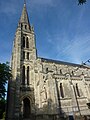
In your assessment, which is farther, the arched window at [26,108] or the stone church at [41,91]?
the arched window at [26,108]

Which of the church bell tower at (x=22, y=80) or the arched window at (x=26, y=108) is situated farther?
the arched window at (x=26, y=108)

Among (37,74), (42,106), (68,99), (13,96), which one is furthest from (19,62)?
(68,99)

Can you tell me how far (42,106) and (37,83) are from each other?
539cm

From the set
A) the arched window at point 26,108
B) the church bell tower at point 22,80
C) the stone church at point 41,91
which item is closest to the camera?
the stone church at point 41,91

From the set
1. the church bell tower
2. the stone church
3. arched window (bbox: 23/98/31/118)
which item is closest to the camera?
the stone church

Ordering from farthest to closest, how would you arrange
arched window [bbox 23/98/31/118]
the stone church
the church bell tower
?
arched window [bbox 23/98/31/118], the church bell tower, the stone church

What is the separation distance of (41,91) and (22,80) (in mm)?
5523

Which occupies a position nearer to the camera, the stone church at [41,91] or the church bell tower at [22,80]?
the stone church at [41,91]

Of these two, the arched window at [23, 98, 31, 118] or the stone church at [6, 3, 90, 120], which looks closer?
the stone church at [6, 3, 90, 120]

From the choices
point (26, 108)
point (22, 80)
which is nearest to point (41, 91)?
point (26, 108)

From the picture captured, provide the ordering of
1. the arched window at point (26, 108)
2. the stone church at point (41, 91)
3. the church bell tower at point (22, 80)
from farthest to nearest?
the arched window at point (26, 108) → the church bell tower at point (22, 80) → the stone church at point (41, 91)

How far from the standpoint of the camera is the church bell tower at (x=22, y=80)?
950 inches

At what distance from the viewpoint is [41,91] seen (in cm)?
2597

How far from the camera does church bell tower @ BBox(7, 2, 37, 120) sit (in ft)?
79.1
